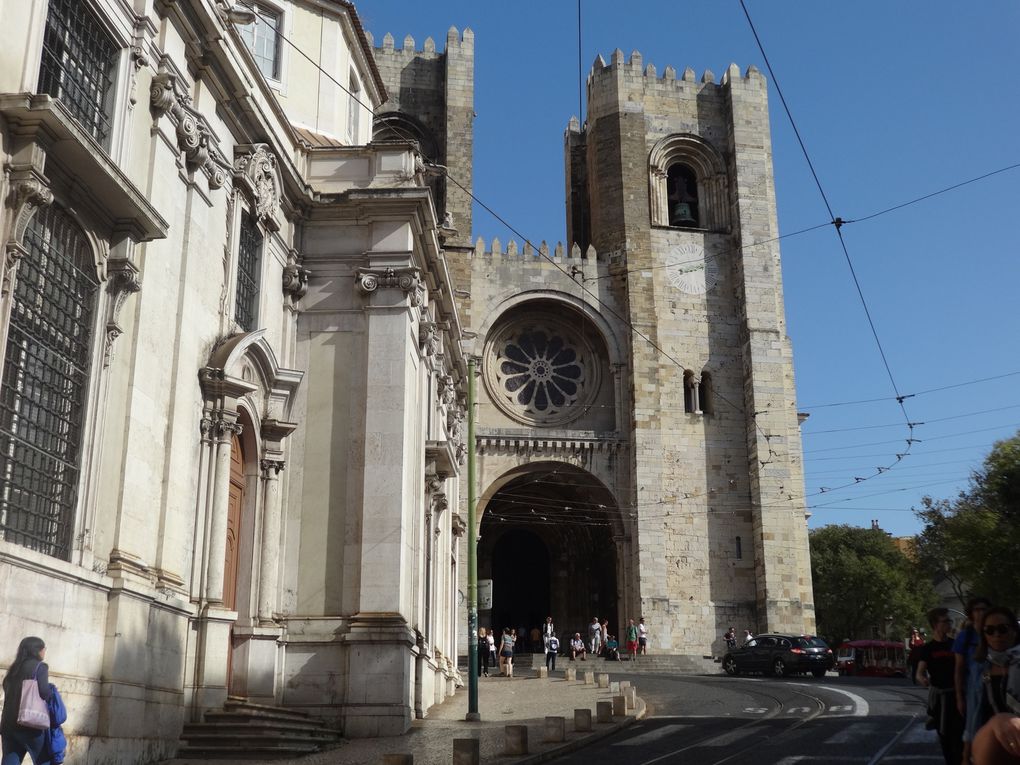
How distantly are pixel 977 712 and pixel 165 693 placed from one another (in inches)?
341

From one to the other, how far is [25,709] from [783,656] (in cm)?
2387

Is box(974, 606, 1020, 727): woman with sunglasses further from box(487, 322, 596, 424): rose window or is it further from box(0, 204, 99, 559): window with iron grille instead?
box(487, 322, 596, 424): rose window

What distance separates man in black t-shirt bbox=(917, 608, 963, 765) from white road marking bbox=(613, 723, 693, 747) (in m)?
5.09

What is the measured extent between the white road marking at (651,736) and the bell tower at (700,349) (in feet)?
63.4

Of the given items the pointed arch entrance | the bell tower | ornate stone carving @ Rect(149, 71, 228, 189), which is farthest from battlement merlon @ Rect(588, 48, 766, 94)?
ornate stone carving @ Rect(149, 71, 228, 189)

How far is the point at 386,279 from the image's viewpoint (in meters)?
17.2

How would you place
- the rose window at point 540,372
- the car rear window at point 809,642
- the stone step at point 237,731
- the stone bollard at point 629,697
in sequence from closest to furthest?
the stone step at point 237,731 → the stone bollard at point 629,697 → the car rear window at point 809,642 → the rose window at point 540,372

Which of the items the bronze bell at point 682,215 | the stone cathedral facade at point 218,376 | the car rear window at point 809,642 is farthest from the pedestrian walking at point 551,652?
the bronze bell at point 682,215

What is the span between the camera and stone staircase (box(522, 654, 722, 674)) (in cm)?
3139

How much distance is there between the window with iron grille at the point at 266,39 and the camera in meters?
19.8

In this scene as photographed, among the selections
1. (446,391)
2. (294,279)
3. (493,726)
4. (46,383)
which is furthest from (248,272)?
(446,391)

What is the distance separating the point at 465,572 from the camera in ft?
108

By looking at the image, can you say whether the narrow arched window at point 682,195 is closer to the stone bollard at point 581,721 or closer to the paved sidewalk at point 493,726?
the paved sidewalk at point 493,726

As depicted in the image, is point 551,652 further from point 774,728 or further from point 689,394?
point 774,728
